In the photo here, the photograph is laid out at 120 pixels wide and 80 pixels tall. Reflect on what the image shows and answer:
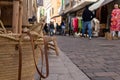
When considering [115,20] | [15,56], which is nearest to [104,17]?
[115,20]

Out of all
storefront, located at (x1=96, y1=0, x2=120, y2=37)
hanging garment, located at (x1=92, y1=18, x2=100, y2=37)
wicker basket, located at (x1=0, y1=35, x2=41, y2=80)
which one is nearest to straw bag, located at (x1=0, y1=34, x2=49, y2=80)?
wicker basket, located at (x1=0, y1=35, x2=41, y2=80)

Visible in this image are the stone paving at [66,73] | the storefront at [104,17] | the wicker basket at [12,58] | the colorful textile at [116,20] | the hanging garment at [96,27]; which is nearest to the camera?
the wicker basket at [12,58]

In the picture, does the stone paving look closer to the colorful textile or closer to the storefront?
the colorful textile

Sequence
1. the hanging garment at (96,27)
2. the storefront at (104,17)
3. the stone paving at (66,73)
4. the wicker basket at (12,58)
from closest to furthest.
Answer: the wicker basket at (12,58) → the stone paving at (66,73) → the hanging garment at (96,27) → the storefront at (104,17)

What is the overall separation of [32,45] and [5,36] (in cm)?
24

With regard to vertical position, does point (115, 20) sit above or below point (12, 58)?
above

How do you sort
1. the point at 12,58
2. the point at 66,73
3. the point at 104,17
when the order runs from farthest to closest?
the point at 104,17, the point at 66,73, the point at 12,58

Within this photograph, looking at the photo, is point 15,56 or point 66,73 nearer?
point 15,56

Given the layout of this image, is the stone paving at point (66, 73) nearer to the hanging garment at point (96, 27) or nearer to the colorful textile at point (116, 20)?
the colorful textile at point (116, 20)

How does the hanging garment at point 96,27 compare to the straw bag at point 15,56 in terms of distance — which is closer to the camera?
the straw bag at point 15,56

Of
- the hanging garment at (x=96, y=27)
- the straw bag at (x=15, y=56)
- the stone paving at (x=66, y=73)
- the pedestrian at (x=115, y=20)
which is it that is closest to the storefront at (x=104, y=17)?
the hanging garment at (x=96, y=27)

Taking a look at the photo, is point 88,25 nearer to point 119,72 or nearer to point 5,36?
point 119,72

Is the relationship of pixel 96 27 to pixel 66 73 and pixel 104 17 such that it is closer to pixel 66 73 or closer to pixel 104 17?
pixel 104 17

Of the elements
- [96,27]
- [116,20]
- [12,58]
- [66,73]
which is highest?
[116,20]
